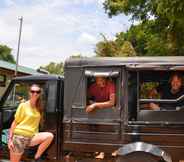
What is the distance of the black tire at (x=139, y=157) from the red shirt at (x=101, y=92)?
0.81m

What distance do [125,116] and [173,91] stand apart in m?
0.71

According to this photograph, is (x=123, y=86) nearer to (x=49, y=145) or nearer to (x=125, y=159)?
(x=125, y=159)

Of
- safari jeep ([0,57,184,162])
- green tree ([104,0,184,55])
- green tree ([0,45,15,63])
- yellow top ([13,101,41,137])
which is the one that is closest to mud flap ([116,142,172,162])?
safari jeep ([0,57,184,162])

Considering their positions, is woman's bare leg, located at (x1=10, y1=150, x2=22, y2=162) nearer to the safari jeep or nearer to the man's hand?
the safari jeep

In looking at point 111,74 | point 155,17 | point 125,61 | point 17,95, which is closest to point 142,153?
point 111,74

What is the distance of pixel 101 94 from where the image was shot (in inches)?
251

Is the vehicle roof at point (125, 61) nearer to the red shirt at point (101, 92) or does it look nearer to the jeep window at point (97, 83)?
the jeep window at point (97, 83)

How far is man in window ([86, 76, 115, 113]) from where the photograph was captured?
6.26m

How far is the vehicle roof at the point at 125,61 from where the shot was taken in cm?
614

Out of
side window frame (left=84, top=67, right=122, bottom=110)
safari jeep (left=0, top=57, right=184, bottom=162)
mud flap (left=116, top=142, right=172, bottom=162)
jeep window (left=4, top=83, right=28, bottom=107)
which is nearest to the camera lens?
mud flap (left=116, top=142, right=172, bottom=162)

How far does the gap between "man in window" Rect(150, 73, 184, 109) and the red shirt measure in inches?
22.5

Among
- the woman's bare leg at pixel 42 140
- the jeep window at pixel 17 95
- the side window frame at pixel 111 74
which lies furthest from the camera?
the jeep window at pixel 17 95

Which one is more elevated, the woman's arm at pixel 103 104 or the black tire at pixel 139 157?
the woman's arm at pixel 103 104

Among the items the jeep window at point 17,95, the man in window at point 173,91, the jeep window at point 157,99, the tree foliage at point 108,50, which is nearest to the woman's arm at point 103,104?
the jeep window at point 157,99
